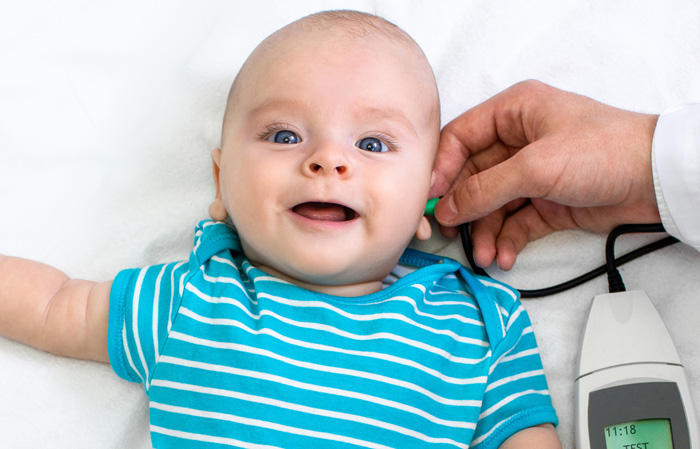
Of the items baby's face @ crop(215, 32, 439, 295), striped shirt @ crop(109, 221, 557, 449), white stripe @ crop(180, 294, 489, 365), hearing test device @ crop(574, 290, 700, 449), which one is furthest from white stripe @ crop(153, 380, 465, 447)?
hearing test device @ crop(574, 290, 700, 449)

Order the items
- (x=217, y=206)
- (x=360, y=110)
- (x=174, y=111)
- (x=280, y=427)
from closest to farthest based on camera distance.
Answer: (x=280, y=427)
(x=360, y=110)
(x=217, y=206)
(x=174, y=111)

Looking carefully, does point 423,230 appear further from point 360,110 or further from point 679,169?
point 679,169

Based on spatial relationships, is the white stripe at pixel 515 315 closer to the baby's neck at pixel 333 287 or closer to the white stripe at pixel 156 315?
the baby's neck at pixel 333 287

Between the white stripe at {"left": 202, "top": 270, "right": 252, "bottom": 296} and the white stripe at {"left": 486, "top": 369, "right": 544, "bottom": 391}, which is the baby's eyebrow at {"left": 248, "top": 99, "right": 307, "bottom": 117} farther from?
the white stripe at {"left": 486, "top": 369, "right": 544, "bottom": 391}

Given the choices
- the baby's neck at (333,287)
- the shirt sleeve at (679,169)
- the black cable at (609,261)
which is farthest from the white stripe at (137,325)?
the shirt sleeve at (679,169)

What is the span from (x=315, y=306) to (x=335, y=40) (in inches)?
19.1

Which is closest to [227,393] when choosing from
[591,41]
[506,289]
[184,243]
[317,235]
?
[317,235]

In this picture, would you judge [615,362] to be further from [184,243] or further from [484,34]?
[184,243]

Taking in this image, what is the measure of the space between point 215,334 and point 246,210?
22cm

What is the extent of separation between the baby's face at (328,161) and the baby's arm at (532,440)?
381 mm

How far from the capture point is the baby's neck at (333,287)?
128 cm

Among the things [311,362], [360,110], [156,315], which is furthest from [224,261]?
[360,110]

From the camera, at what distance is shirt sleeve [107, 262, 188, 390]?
119 cm

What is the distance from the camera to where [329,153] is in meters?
1.14
